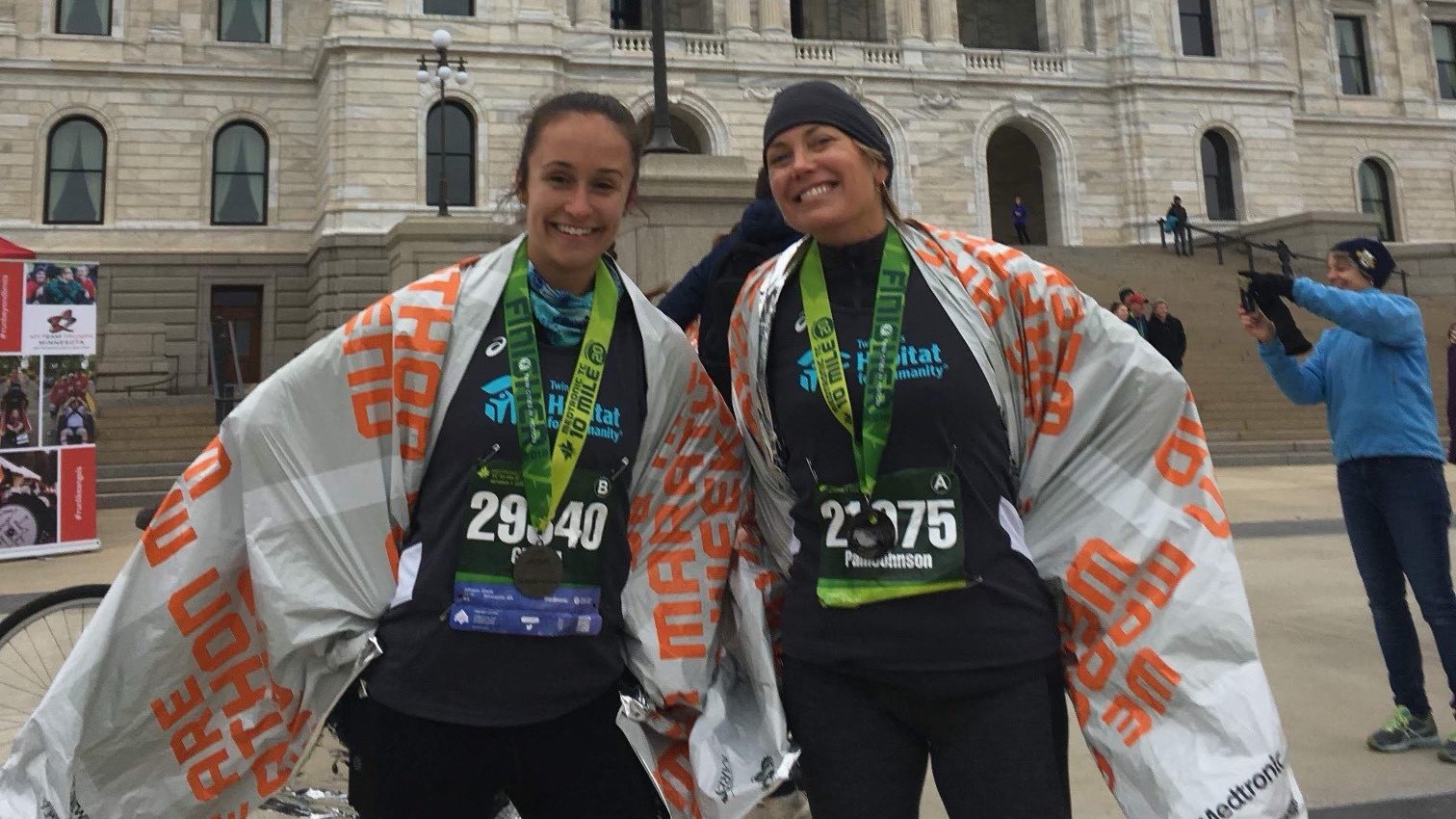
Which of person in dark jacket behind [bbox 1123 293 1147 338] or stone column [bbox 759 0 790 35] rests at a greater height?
stone column [bbox 759 0 790 35]

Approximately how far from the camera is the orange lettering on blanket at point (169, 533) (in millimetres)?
1951

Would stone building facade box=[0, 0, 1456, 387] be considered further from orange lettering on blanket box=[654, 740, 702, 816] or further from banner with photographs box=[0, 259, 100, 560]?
orange lettering on blanket box=[654, 740, 702, 816]

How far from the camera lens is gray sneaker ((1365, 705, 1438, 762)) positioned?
3863mm

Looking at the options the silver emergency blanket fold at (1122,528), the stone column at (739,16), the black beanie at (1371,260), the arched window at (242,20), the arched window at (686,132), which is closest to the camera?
the silver emergency blanket fold at (1122,528)

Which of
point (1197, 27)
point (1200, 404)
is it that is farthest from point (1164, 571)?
point (1197, 27)

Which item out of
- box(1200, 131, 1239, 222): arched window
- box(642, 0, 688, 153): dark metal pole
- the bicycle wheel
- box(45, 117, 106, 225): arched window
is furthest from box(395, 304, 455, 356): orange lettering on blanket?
box(1200, 131, 1239, 222): arched window

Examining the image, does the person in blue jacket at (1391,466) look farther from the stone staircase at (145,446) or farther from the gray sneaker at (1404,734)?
the stone staircase at (145,446)

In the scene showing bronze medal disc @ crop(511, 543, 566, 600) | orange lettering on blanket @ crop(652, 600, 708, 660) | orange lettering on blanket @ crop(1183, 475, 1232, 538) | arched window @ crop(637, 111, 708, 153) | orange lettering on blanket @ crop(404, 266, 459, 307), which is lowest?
orange lettering on blanket @ crop(652, 600, 708, 660)

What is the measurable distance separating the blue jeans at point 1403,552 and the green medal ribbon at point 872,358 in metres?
2.99

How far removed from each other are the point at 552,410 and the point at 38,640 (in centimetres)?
286

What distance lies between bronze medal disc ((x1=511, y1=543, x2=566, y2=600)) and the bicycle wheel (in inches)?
102

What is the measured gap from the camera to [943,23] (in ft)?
89.9

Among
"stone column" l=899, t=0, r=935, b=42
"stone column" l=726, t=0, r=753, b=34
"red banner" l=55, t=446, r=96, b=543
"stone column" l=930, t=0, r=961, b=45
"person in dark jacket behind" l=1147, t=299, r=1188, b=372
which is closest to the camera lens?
"red banner" l=55, t=446, r=96, b=543

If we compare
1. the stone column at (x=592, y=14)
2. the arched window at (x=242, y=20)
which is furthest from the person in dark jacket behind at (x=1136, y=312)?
the arched window at (x=242, y=20)
